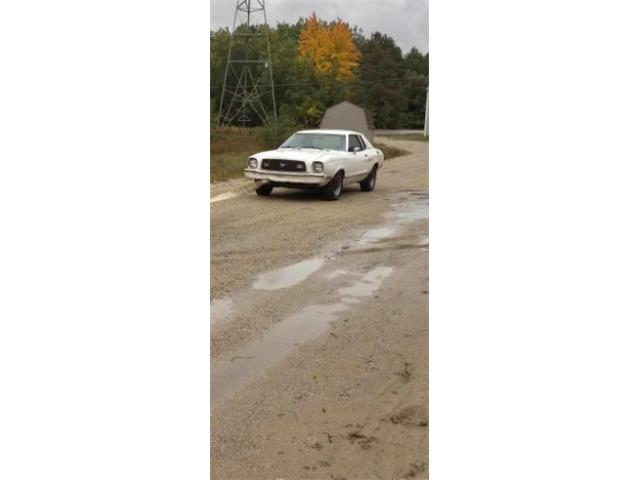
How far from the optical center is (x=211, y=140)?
2990 millimetres

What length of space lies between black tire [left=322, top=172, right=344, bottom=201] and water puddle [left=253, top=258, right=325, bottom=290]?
1.08ft

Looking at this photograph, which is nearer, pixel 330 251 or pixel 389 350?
pixel 389 350

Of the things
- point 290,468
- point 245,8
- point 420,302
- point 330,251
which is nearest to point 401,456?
point 290,468

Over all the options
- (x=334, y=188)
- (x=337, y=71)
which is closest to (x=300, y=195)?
(x=334, y=188)

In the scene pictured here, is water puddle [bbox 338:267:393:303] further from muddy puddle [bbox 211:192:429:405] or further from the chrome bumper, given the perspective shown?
the chrome bumper

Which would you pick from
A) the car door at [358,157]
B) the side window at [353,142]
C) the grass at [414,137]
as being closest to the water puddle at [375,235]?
the car door at [358,157]

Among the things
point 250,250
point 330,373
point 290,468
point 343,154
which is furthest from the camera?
point 250,250

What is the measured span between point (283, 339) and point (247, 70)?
1.08 meters

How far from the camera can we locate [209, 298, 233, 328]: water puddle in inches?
118

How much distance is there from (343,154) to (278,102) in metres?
0.37

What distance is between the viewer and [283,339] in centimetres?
312

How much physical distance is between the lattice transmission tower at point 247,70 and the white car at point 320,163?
0.28 m

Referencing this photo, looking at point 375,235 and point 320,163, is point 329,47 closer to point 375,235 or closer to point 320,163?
point 320,163

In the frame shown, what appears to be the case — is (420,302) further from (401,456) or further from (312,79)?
(312,79)
